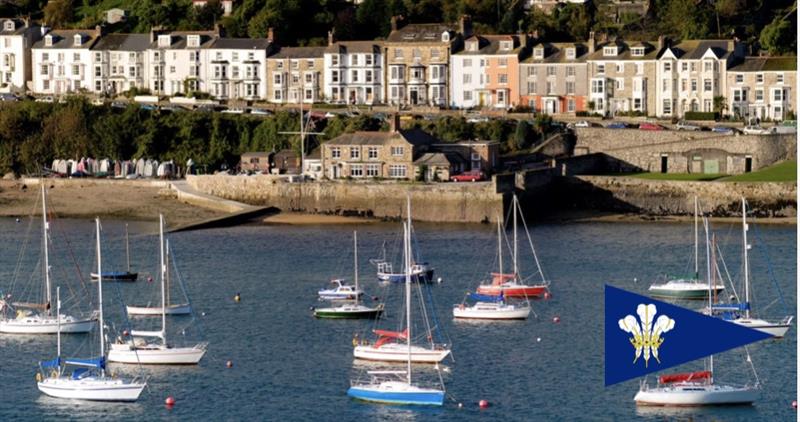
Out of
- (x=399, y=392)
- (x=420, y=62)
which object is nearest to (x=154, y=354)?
(x=399, y=392)

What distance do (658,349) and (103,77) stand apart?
67554 mm

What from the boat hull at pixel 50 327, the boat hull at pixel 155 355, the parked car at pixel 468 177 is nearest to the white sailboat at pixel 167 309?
the boat hull at pixel 50 327

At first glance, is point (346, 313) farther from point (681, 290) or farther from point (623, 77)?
point (623, 77)

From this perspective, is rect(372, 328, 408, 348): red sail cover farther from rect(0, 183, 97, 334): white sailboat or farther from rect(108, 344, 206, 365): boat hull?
rect(0, 183, 97, 334): white sailboat

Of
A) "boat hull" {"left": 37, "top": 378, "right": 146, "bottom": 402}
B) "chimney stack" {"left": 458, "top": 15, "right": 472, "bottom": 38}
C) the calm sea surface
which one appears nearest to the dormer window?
"chimney stack" {"left": 458, "top": 15, "right": 472, "bottom": 38}

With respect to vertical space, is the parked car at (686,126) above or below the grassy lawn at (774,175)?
above

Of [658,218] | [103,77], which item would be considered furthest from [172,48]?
[658,218]

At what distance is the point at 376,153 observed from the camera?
76.1m

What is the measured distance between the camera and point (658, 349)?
3241 cm

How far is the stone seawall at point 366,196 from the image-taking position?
71.6 meters

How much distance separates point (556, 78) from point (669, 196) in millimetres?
16563

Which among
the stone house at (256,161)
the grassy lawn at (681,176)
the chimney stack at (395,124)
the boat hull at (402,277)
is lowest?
the boat hull at (402,277)

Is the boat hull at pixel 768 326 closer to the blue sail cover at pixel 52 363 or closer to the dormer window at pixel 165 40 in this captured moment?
the blue sail cover at pixel 52 363

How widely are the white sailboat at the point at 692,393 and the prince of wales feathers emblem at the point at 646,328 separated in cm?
714
